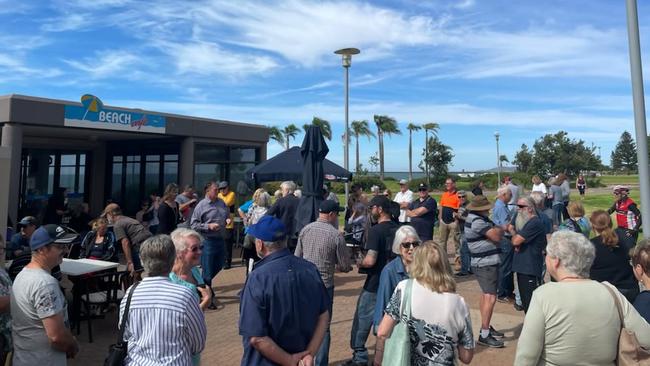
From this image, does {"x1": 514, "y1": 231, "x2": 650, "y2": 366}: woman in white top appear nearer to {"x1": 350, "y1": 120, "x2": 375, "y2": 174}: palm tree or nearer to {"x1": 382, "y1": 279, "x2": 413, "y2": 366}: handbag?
{"x1": 382, "y1": 279, "x2": 413, "y2": 366}: handbag

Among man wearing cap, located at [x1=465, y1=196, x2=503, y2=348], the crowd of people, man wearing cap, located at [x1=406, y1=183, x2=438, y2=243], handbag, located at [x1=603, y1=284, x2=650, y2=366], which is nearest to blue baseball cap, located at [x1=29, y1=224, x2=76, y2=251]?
the crowd of people

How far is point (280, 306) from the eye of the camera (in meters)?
2.43

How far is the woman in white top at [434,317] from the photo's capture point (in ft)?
8.50

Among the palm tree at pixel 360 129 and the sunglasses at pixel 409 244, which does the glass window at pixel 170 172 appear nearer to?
the sunglasses at pixel 409 244

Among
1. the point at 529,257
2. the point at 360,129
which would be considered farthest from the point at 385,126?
the point at 529,257

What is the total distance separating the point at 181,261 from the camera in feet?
10.6

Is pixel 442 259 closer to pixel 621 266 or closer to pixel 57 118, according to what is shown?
pixel 621 266

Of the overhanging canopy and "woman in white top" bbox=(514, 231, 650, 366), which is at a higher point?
the overhanging canopy

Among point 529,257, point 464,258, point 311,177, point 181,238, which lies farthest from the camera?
point 464,258

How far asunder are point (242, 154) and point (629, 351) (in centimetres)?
1425

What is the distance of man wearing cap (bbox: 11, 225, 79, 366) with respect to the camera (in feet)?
9.12

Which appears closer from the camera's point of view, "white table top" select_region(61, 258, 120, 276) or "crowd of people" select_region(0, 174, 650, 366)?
"crowd of people" select_region(0, 174, 650, 366)

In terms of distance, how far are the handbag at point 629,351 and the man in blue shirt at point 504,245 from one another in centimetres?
430

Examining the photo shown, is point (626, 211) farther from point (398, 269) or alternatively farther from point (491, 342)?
point (398, 269)
